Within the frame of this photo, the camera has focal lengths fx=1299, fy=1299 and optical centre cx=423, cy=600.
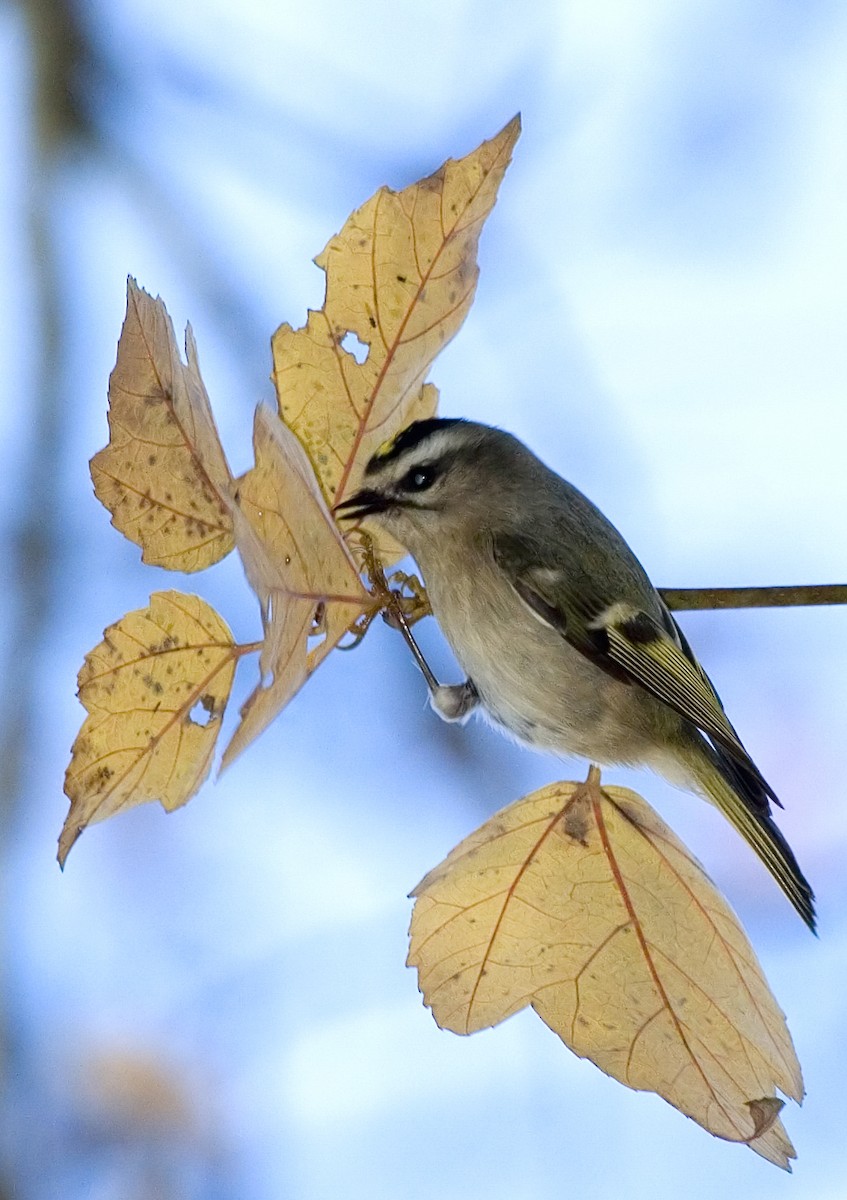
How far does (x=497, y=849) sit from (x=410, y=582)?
301 millimetres

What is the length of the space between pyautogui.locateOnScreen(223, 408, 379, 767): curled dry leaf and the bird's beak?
14.9 inches

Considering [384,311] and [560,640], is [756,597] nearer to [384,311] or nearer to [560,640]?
[384,311]

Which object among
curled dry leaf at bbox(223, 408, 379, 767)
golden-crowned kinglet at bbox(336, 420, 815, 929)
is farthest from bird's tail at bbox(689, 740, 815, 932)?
curled dry leaf at bbox(223, 408, 379, 767)

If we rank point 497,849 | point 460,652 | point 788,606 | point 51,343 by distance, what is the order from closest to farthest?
1. point 788,606
2. point 497,849
3. point 460,652
4. point 51,343

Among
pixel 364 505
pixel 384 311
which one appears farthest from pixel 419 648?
pixel 384 311

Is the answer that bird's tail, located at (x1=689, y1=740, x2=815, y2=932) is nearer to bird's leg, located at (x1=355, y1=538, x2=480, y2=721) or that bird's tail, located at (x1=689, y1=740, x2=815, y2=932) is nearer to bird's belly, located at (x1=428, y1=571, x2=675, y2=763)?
bird's belly, located at (x1=428, y1=571, x2=675, y2=763)

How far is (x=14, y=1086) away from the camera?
7.66ft

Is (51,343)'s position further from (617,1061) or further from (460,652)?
(617,1061)

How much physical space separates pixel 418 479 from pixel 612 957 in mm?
617

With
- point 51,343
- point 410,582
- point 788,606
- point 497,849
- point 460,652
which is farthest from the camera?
point 51,343

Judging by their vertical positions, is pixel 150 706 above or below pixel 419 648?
above

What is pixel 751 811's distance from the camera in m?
1.41

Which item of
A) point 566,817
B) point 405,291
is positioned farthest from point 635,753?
point 405,291

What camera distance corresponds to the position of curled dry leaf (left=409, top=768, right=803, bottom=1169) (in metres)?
0.99
